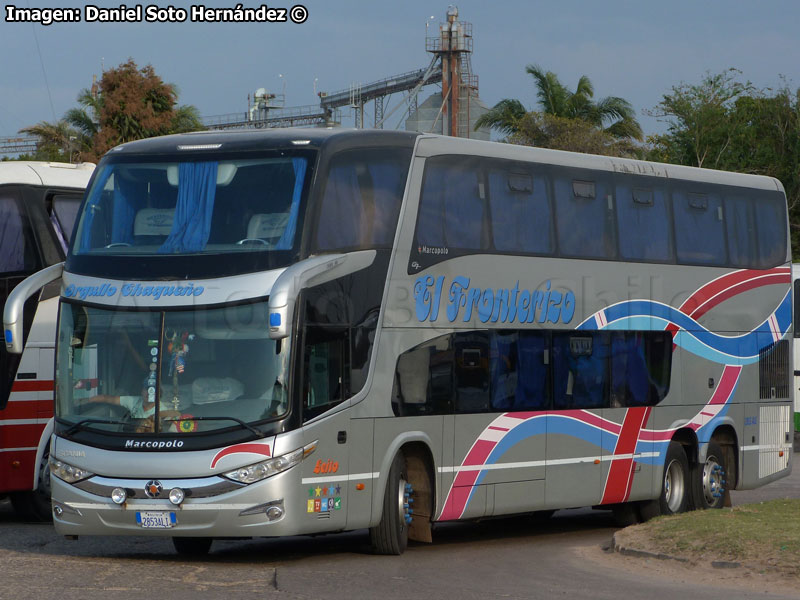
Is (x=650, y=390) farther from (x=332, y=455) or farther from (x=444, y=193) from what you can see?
(x=332, y=455)

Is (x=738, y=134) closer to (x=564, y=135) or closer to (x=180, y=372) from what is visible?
(x=564, y=135)

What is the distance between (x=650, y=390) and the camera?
60.8 feet

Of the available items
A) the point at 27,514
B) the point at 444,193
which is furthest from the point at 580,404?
the point at 27,514

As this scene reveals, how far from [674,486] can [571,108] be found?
3108 cm

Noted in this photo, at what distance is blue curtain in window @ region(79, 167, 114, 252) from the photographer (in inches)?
569

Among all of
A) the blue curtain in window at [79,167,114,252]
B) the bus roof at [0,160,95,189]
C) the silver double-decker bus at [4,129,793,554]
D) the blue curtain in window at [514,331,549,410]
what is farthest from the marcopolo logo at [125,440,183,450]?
the bus roof at [0,160,95,189]

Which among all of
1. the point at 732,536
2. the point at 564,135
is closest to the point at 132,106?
the point at 564,135

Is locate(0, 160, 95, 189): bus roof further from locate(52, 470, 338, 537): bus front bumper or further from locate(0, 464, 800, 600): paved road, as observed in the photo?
locate(52, 470, 338, 537): bus front bumper

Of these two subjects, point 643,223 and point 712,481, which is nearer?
point 643,223

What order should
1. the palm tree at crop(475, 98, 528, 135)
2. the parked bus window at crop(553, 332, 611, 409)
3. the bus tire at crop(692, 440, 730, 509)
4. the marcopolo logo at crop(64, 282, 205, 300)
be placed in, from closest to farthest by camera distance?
1. the marcopolo logo at crop(64, 282, 205, 300)
2. the parked bus window at crop(553, 332, 611, 409)
3. the bus tire at crop(692, 440, 730, 509)
4. the palm tree at crop(475, 98, 528, 135)

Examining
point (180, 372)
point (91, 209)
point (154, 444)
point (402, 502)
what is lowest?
point (402, 502)

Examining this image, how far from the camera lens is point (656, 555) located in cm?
1422

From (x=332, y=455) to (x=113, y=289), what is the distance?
8.54 feet

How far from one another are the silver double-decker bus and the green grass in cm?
168
